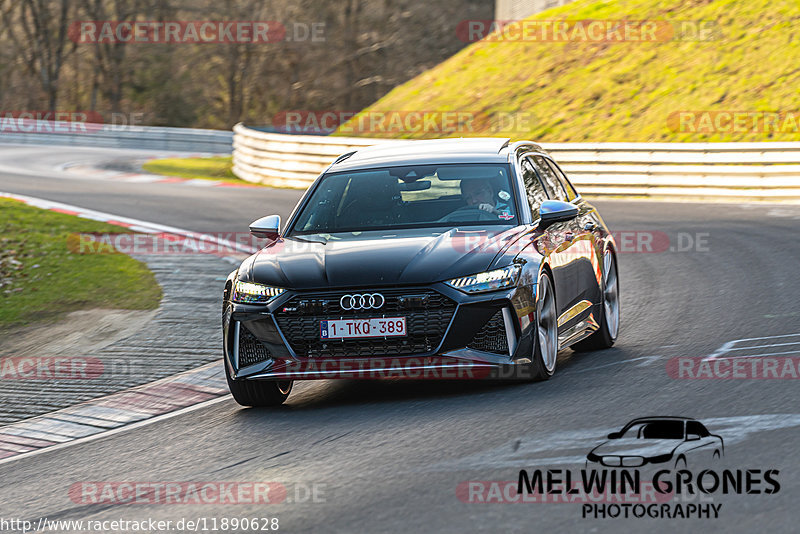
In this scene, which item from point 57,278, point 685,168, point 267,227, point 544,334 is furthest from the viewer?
point 685,168

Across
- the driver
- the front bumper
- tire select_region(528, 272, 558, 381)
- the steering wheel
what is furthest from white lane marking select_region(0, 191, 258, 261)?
the front bumper

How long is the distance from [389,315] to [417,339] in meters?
0.22

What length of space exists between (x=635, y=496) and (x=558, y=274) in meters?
3.03

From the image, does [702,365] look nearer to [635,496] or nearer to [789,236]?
[635,496]

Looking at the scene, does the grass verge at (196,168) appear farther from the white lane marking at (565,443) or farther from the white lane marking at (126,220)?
the white lane marking at (565,443)

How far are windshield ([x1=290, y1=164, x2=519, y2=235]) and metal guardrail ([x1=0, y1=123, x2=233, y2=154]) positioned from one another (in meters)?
32.2

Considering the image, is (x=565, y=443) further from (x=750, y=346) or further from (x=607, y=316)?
→ (x=607, y=316)

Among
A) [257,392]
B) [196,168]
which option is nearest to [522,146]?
[257,392]

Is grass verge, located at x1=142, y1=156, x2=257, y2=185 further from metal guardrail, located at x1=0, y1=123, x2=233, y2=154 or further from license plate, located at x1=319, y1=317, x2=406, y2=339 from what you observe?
license plate, located at x1=319, y1=317, x2=406, y2=339

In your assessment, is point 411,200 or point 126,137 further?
point 126,137

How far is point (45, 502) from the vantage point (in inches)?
231

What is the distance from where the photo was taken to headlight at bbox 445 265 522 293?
271 inches

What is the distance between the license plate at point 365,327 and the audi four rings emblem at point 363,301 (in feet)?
0.25

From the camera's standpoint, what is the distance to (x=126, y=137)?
42.2 m
